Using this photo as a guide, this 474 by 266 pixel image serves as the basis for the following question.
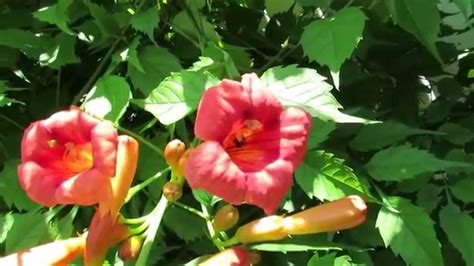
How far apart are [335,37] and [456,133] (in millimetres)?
297

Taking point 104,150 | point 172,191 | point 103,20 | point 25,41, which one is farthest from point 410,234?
point 25,41

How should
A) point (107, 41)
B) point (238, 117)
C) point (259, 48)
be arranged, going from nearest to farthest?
point (238, 117) < point (107, 41) < point (259, 48)

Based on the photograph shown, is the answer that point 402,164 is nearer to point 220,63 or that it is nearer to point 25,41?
point 220,63

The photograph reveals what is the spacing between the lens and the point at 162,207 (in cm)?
107

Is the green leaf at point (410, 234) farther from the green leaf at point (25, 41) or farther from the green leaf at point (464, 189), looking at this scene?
the green leaf at point (25, 41)

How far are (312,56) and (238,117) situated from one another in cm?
21

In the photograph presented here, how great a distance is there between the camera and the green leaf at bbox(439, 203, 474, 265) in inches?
45.8

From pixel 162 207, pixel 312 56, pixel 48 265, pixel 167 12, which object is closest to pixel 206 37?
pixel 167 12

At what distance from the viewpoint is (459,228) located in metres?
1.19

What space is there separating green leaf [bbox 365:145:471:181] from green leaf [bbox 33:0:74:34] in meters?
0.46

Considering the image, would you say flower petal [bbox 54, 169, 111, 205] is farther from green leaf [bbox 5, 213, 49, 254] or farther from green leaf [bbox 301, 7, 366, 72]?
green leaf [bbox 301, 7, 366, 72]

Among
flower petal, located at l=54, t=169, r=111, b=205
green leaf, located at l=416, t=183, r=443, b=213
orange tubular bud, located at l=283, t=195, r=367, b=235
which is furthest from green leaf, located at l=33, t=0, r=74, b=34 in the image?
green leaf, located at l=416, t=183, r=443, b=213

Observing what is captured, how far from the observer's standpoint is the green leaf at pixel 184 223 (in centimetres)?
115

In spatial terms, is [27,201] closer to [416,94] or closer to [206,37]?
[206,37]
